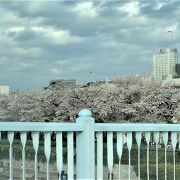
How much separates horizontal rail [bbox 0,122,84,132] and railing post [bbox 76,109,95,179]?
0.23 ft

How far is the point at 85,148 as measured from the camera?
5.32m

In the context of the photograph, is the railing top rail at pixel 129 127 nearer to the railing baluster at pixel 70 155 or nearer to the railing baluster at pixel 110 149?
the railing baluster at pixel 110 149

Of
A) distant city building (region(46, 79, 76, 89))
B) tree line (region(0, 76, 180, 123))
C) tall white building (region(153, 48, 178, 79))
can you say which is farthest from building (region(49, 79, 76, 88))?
tall white building (region(153, 48, 178, 79))

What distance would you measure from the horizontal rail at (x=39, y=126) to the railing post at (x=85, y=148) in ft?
0.23

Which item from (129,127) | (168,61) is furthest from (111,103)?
(168,61)

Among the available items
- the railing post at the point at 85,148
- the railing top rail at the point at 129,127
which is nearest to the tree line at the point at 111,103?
the railing top rail at the point at 129,127

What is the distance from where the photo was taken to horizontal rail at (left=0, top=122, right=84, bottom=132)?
16.1ft

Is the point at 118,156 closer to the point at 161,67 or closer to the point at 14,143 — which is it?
the point at 14,143

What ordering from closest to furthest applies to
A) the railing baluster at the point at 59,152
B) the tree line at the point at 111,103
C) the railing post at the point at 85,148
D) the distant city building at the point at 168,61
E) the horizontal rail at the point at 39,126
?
the horizontal rail at the point at 39,126 → the railing baluster at the point at 59,152 → the railing post at the point at 85,148 → the tree line at the point at 111,103 → the distant city building at the point at 168,61

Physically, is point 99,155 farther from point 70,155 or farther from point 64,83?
point 64,83

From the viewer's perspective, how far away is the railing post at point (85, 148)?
533cm

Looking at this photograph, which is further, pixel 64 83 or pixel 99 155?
pixel 64 83

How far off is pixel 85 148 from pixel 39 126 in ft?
1.88

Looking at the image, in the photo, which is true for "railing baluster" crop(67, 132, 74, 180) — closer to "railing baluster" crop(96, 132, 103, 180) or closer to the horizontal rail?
the horizontal rail
